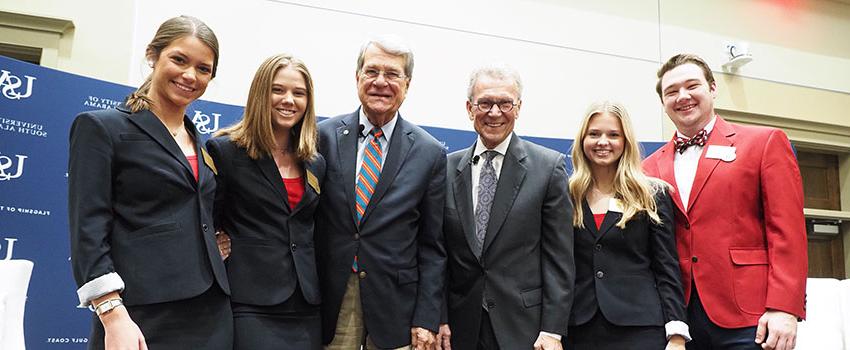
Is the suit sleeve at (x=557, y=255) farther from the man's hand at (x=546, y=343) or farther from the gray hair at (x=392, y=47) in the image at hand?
the gray hair at (x=392, y=47)

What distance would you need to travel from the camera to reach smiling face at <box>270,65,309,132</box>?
1.99 m

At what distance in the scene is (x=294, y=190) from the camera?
1.97 meters

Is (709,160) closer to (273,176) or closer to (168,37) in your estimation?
(273,176)

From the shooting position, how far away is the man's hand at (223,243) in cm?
187

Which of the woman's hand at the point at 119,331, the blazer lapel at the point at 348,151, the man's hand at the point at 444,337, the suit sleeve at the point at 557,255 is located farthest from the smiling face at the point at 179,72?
the suit sleeve at the point at 557,255

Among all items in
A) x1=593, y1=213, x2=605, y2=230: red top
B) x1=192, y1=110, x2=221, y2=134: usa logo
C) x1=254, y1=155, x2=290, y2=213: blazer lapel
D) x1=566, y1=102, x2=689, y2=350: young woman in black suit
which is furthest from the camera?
x1=192, y1=110, x2=221, y2=134: usa logo

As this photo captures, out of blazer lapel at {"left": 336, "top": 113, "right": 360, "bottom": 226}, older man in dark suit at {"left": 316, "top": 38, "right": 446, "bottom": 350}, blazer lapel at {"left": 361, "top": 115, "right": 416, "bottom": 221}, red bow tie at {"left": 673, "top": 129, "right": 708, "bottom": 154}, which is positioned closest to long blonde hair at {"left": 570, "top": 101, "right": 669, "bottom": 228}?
red bow tie at {"left": 673, "top": 129, "right": 708, "bottom": 154}

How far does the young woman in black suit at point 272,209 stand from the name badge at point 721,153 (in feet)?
4.98

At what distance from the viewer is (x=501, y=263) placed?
2156 mm

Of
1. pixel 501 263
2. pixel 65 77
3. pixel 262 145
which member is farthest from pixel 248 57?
pixel 501 263

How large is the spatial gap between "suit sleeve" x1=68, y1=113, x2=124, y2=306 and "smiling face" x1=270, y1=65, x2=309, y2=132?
0.53 meters

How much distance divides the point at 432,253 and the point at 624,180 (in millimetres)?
813

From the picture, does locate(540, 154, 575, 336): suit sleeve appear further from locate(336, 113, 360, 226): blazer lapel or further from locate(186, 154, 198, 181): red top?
locate(186, 154, 198, 181): red top

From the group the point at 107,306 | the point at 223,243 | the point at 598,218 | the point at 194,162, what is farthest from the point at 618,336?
the point at 107,306
